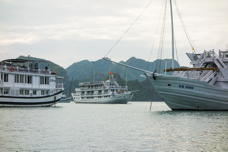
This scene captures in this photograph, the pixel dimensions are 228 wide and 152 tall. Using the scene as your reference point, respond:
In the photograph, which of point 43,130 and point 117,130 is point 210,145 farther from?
point 43,130

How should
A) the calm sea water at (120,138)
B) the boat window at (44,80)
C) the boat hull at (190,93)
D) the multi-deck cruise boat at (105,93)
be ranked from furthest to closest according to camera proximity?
the multi-deck cruise boat at (105,93) → the boat window at (44,80) → the boat hull at (190,93) → the calm sea water at (120,138)

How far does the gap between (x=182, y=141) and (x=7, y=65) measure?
51970mm

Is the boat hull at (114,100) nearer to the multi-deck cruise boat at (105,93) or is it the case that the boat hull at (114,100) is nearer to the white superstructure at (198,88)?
the multi-deck cruise boat at (105,93)

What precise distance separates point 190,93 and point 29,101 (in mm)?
27443

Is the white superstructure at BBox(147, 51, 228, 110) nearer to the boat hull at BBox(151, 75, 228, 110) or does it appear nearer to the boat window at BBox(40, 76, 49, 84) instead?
the boat hull at BBox(151, 75, 228, 110)

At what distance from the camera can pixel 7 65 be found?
75438mm

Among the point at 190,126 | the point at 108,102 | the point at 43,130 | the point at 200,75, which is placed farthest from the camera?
the point at 108,102

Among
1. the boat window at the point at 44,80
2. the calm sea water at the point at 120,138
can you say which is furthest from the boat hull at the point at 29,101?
the calm sea water at the point at 120,138

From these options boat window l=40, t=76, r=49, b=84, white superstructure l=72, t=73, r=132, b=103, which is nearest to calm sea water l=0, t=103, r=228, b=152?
boat window l=40, t=76, r=49, b=84

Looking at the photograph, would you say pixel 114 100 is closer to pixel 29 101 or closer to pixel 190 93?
pixel 29 101

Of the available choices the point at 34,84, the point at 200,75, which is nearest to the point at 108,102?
the point at 34,84

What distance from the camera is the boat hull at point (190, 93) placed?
2349 inches

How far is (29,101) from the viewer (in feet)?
235

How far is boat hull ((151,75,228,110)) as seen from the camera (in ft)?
196
